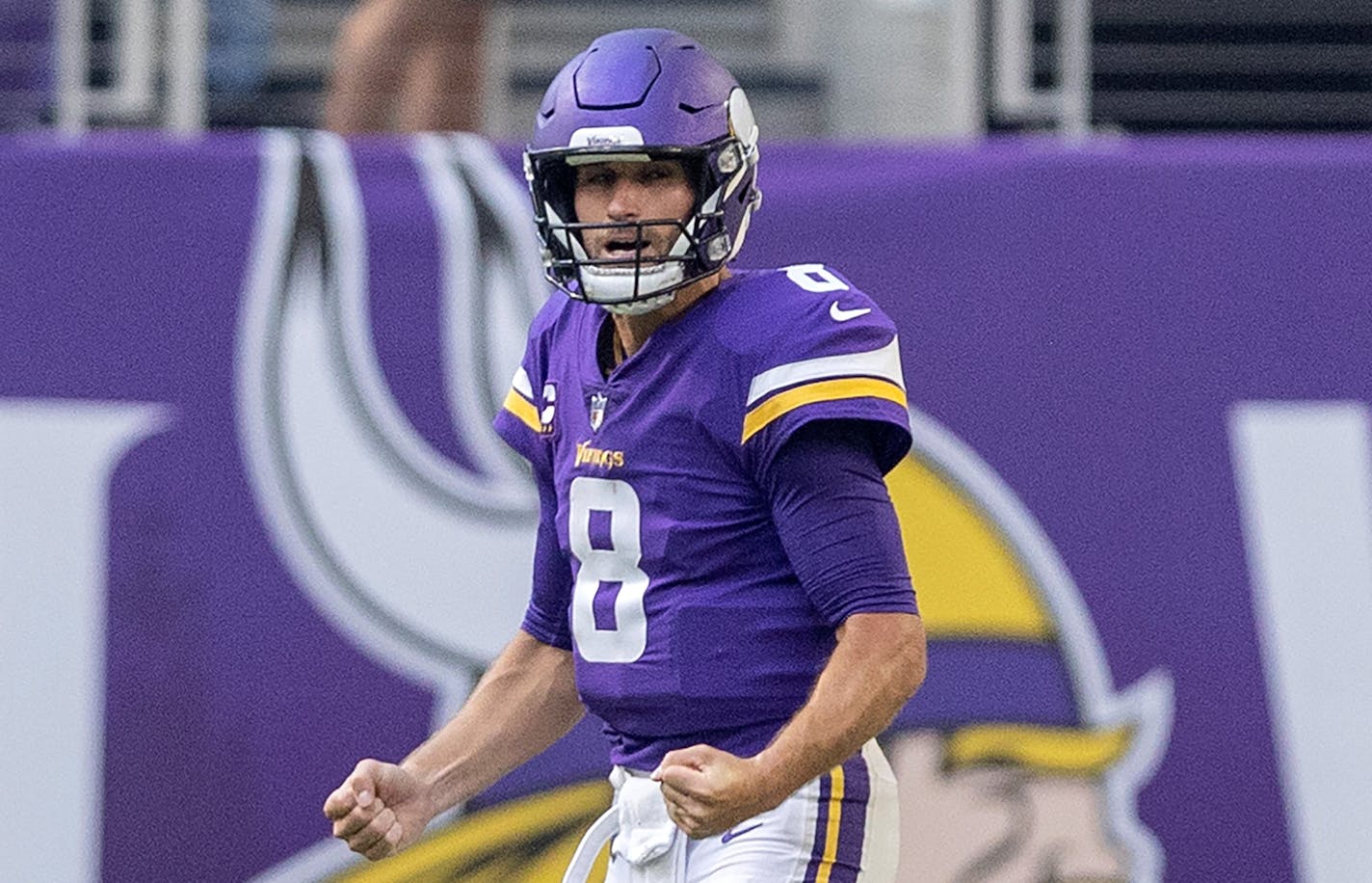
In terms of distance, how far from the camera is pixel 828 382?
2.61 meters

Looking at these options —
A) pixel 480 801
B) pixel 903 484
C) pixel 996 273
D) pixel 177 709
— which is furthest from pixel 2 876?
pixel 996 273

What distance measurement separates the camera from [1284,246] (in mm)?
4625

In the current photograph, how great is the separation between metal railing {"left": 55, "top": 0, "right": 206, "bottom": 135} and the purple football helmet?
8.93 feet

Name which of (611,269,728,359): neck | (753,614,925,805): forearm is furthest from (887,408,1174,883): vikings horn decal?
(753,614,925,805): forearm

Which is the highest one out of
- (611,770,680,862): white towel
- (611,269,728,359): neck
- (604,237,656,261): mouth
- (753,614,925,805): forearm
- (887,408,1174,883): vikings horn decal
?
(604,237,656,261): mouth

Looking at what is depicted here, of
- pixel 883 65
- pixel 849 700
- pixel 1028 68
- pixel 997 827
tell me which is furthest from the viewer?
pixel 883 65

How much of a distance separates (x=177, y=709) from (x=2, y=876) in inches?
18.0

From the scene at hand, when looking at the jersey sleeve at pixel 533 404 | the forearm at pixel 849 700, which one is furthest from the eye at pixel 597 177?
the forearm at pixel 849 700

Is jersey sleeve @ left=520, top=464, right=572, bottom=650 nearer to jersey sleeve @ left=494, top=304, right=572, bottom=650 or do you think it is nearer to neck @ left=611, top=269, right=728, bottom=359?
jersey sleeve @ left=494, top=304, right=572, bottom=650

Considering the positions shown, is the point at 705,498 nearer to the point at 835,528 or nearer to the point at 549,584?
the point at 835,528

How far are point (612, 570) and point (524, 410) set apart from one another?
315 mm

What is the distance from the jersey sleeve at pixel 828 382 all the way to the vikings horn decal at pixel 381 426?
1.98 meters

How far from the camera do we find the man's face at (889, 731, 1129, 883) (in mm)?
4492

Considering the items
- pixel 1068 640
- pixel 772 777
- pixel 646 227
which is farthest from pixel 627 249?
pixel 1068 640
